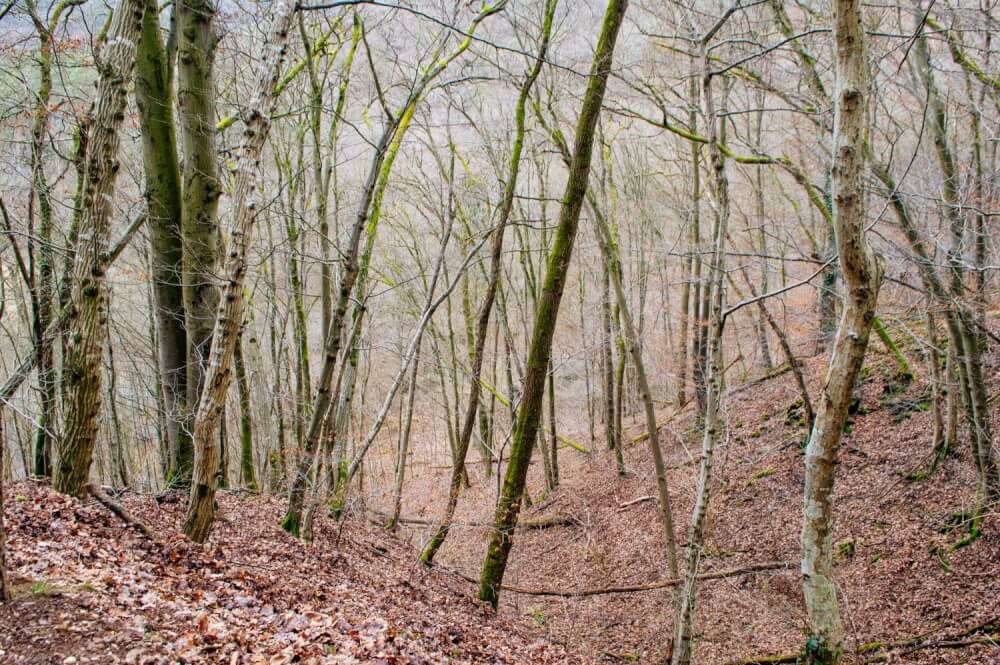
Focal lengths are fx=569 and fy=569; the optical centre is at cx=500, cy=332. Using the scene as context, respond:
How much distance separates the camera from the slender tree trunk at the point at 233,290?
17.0 ft

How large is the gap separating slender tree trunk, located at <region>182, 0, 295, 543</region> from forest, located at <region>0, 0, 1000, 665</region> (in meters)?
0.03

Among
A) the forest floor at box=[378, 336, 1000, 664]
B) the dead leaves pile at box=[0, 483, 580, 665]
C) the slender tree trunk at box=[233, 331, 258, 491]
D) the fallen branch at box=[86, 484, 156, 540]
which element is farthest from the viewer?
the slender tree trunk at box=[233, 331, 258, 491]

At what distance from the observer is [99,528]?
201 inches

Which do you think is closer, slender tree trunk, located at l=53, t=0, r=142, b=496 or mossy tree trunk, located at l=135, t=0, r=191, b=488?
slender tree trunk, located at l=53, t=0, r=142, b=496

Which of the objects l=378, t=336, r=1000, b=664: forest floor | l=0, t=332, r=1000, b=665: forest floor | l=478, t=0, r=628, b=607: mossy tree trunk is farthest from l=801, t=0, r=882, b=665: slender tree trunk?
l=478, t=0, r=628, b=607: mossy tree trunk

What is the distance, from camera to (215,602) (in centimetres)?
447

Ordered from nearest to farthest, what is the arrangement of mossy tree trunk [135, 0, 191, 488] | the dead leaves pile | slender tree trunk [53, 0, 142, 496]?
the dead leaves pile < slender tree trunk [53, 0, 142, 496] < mossy tree trunk [135, 0, 191, 488]

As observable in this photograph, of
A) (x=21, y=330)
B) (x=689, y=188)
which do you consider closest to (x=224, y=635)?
(x=689, y=188)

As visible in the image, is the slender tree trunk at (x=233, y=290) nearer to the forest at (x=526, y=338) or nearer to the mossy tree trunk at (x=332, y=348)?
the forest at (x=526, y=338)

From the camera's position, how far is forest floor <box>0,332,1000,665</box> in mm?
3822

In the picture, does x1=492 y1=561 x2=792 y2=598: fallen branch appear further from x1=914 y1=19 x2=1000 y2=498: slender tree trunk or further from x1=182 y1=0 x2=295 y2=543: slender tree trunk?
x1=182 y1=0 x2=295 y2=543: slender tree trunk

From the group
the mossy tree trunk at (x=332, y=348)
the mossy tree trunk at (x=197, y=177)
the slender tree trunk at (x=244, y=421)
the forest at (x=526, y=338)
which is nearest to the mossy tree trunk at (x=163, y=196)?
the forest at (x=526, y=338)

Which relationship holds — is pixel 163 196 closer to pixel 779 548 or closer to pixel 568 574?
pixel 568 574

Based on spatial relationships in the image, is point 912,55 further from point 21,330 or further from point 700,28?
point 21,330
